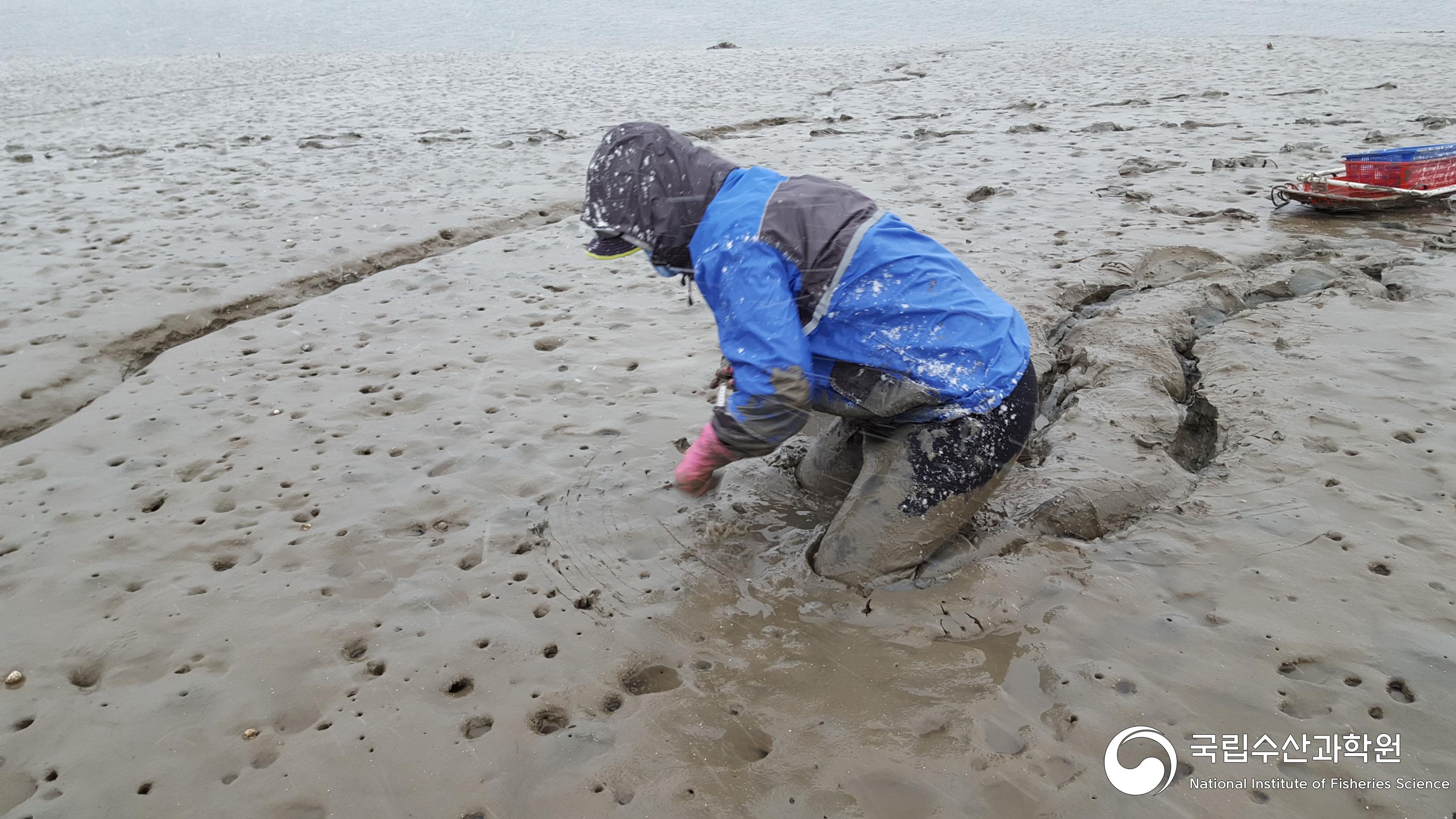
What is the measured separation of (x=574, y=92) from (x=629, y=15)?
18973mm

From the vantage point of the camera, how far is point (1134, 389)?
4.26 m

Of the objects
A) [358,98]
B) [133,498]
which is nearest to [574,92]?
[358,98]

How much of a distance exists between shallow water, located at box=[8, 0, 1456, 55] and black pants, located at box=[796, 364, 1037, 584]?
21467 mm

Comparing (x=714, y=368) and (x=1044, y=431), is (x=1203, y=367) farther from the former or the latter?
(x=714, y=368)

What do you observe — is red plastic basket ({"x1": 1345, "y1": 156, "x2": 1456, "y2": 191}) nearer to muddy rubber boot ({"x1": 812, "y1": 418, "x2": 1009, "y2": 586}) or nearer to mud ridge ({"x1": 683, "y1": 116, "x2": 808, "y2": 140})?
muddy rubber boot ({"x1": 812, "y1": 418, "x2": 1009, "y2": 586})

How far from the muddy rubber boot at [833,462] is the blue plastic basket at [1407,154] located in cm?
576

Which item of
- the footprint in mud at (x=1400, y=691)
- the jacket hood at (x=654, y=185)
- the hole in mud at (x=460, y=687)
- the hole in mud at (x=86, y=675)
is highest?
the jacket hood at (x=654, y=185)

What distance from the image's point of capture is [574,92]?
14.6 metres

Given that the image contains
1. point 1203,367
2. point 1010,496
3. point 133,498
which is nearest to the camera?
point 1010,496

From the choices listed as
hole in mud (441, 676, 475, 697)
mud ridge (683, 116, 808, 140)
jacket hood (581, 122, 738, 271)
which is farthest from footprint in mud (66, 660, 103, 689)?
mud ridge (683, 116, 808, 140)

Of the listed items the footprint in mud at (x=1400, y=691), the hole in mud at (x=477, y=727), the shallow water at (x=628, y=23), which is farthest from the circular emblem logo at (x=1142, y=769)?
the shallow water at (x=628, y=23)

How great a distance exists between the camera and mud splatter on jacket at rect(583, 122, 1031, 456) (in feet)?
8.86

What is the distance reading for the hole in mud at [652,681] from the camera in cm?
279

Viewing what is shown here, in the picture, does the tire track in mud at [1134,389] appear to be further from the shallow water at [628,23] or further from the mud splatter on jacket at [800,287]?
the shallow water at [628,23]
